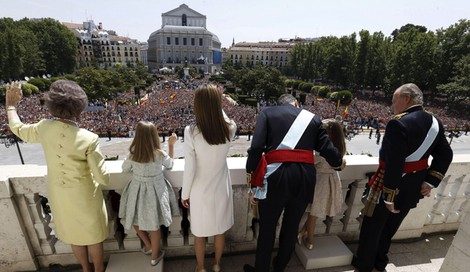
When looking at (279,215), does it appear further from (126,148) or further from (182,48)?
(182,48)

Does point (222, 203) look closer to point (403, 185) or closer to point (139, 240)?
point (139, 240)

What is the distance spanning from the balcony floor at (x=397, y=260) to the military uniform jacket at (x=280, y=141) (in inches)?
44.3

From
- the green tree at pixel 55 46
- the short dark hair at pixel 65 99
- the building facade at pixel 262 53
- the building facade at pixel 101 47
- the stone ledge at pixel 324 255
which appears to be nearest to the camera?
the short dark hair at pixel 65 99

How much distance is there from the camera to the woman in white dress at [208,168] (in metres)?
1.97

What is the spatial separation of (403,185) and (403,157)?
0.39 meters

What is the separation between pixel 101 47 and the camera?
272 ft

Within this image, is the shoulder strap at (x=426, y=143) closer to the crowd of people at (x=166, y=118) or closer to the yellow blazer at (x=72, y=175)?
the yellow blazer at (x=72, y=175)

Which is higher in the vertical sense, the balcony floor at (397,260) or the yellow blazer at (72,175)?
the yellow blazer at (72,175)

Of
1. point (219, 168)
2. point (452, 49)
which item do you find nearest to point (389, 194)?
point (219, 168)

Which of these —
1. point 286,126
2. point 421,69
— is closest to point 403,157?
point 286,126

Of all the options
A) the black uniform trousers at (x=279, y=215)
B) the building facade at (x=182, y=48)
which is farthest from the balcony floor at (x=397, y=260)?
the building facade at (x=182, y=48)

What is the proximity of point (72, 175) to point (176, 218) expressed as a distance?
1.03 metres

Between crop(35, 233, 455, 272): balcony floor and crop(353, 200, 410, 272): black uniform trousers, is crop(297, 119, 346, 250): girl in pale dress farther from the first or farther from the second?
crop(35, 233, 455, 272): balcony floor

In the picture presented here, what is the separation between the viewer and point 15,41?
120 feet
